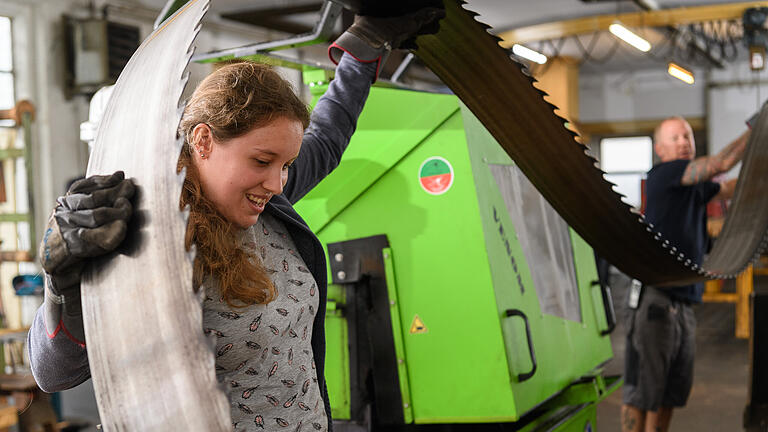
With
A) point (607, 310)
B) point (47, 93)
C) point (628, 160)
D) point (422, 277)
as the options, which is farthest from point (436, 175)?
point (628, 160)

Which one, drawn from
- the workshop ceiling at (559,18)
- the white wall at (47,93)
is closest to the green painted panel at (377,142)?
the white wall at (47,93)

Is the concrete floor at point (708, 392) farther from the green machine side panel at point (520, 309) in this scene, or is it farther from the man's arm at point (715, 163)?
the green machine side panel at point (520, 309)

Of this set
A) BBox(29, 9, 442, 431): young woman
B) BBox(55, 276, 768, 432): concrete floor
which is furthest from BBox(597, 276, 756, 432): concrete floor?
BBox(29, 9, 442, 431): young woman

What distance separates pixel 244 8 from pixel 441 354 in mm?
8285

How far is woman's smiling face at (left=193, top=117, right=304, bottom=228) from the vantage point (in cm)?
109

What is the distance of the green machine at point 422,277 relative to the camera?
219 centimetres

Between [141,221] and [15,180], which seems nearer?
[141,221]

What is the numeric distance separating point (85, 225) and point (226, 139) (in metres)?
0.33

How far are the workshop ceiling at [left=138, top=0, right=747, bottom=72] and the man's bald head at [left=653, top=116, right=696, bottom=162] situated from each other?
15.7ft

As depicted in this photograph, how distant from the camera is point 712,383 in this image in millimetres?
6051

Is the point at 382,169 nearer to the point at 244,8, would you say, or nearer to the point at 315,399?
the point at 315,399

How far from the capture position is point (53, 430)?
4.02 metres

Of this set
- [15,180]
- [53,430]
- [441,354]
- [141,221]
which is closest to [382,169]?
[441,354]

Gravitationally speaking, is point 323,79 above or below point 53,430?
above
